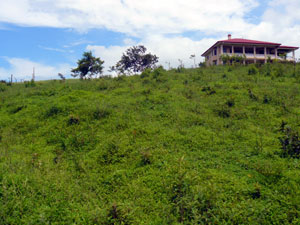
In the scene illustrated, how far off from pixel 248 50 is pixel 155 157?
28.6 meters

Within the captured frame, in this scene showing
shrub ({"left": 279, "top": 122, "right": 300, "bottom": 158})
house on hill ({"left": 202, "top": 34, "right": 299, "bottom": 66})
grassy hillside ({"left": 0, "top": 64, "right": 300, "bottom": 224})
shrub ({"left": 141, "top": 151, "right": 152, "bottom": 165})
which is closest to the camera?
grassy hillside ({"left": 0, "top": 64, "right": 300, "bottom": 224})

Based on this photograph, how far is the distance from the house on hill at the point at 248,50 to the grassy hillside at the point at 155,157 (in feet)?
57.9

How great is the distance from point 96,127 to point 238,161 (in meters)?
4.32

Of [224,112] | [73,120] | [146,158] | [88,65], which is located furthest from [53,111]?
[88,65]

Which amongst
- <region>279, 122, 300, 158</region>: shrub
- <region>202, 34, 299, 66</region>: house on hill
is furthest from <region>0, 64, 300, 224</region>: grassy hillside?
<region>202, 34, 299, 66</region>: house on hill

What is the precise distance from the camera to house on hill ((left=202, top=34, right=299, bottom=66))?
2645cm

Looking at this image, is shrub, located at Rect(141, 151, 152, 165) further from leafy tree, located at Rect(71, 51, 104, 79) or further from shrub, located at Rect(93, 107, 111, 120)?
leafy tree, located at Rect(71, 51, 104, 79)

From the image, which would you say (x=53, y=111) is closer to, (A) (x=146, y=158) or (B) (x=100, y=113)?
(B) (x=100, y=113)

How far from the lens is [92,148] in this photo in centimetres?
616

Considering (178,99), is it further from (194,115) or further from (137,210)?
(137,210)

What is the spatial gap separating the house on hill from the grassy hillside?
17.7 metres

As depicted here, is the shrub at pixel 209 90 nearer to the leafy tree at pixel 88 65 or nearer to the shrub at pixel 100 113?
Result: the shrub at pixel 100 113

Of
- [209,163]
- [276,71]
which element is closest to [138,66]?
[276,71]

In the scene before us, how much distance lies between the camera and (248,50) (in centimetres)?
2914
